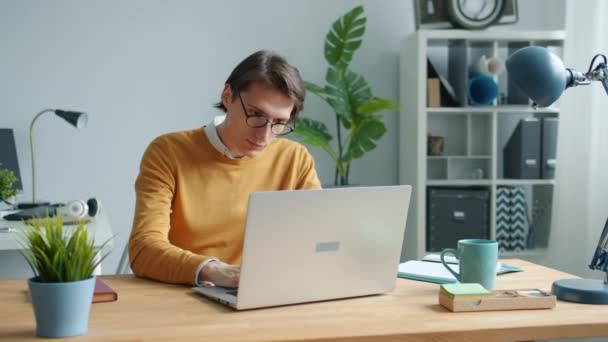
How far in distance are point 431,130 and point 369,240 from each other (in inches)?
105

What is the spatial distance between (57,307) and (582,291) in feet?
3.24

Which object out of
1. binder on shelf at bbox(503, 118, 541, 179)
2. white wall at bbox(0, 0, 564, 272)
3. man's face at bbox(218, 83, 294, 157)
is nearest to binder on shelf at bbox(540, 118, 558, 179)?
binder on shelf at bbox(503, 118, 541, 179)

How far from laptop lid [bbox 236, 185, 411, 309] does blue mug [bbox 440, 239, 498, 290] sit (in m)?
0.15

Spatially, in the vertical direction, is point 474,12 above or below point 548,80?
above

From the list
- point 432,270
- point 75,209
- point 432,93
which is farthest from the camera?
point 432,93

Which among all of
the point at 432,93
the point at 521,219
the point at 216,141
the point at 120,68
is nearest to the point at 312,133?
the point at 432,93

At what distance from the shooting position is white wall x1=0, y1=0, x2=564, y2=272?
366cm

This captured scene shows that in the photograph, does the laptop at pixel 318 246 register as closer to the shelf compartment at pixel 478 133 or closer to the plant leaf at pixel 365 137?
the plant leaf at pixel 365 137

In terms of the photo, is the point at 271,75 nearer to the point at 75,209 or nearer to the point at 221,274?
the point at 221,274

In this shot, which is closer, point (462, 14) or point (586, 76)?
point (586, 76)

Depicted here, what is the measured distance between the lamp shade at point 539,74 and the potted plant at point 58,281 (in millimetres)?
878

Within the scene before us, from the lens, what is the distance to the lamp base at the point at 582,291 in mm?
1406

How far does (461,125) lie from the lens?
13.1 ft

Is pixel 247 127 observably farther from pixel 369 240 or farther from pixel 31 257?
pixel 31 257
